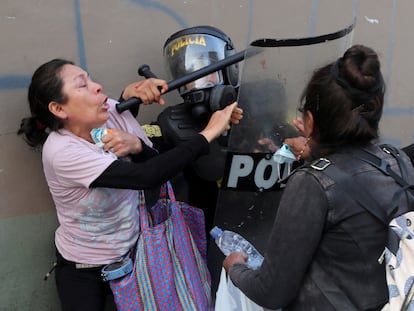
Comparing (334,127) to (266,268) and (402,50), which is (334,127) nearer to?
(266,268)

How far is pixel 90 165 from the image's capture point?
1785 mm

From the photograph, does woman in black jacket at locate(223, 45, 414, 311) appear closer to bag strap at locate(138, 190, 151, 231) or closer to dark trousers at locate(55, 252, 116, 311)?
bag strap at locate(138, 190, 151, 231)

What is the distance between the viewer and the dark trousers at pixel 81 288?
1988 mm

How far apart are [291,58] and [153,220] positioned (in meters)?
0.89

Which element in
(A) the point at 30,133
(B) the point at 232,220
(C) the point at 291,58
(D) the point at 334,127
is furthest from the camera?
(A) the point at 30,133

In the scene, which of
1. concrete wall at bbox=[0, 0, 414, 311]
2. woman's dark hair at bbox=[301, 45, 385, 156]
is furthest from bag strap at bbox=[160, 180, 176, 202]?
woman's dark hair at bbox=[301, 45, 385, 156]

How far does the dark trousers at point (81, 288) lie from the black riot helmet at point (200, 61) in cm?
80

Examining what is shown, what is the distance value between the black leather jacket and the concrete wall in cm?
119

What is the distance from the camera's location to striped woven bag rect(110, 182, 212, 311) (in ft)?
6.34

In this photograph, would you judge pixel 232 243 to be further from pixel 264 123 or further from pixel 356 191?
pixel 356 191

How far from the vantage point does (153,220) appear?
213 cm

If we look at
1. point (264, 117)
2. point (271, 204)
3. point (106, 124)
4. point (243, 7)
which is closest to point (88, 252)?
point (106, 124)

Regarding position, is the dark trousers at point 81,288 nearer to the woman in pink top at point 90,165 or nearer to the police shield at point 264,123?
the woman in pink top at point 90,165

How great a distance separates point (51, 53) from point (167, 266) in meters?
1.13
